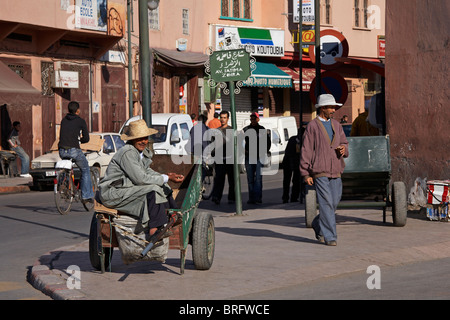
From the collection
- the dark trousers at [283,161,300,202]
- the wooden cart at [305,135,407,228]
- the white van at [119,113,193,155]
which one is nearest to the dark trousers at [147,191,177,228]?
the wooden cart at [305,135,407,228]

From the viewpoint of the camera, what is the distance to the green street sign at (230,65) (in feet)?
54.2

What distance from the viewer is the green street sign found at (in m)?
16.5

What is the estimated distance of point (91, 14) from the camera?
34031 mm

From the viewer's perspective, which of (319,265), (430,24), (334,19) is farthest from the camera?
(334,19)

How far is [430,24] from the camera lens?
16156 mm

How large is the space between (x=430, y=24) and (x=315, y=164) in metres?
4.92

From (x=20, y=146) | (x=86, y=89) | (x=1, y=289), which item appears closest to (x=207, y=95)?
(x=86, y=89)

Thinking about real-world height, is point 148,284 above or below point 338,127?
below

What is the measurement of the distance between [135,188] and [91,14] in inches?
986

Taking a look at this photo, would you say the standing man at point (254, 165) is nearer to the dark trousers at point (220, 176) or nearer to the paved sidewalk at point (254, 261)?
the dark trousers at point (220, 176)

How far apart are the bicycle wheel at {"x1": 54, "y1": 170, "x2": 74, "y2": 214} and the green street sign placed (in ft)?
11.1

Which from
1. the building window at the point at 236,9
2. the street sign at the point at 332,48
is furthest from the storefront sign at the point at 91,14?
the street sign at the point at 332,48
